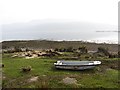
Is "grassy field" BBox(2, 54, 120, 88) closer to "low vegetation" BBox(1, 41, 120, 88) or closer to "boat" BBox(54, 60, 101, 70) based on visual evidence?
"low vegetation" BBox(1, 41, 120, 88)

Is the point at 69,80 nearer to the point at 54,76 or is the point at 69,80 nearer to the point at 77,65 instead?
the point at 54,76

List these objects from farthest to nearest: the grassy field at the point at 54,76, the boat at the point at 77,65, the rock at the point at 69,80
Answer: the boat at the point at 77,65
the rock at the point at 69,80
the grassy field at the point at 54,76

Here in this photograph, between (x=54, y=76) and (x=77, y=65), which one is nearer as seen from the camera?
(x=54, y=76)

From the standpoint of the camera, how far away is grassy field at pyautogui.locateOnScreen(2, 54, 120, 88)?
19938mm

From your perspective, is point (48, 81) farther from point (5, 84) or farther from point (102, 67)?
point (102, 67)

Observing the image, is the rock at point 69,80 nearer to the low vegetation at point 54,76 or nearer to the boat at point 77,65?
the low vegetation at point 54,76

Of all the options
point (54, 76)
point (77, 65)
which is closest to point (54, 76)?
point (54, 76)

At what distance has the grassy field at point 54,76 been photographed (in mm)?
19938

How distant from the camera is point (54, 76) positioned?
71.5ft

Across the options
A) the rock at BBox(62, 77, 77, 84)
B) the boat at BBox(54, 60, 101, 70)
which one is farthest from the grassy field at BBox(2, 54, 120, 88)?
the boat at BBox(54, 60, 101, 70)

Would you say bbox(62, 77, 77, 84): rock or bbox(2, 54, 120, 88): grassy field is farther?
bbox(62, 77, 77, 84): rock

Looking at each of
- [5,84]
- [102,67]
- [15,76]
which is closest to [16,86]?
[5,84]

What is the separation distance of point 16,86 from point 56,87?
2654 mm

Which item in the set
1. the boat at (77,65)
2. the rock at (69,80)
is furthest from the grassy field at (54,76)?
the boat at (77,65)
